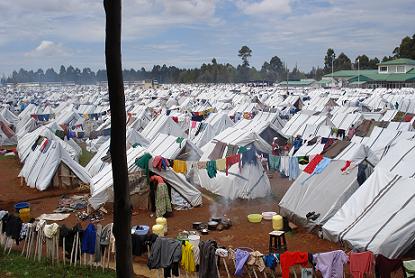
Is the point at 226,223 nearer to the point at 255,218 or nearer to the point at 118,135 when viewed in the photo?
the point at 255,218

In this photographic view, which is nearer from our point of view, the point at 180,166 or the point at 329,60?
the point at 180,166

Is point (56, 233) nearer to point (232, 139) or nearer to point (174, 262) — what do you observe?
point (174, 262)

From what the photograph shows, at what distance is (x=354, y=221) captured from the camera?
1027 cm

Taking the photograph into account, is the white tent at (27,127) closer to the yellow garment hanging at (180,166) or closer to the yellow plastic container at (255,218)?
the yellow garment hanging at (180,166)

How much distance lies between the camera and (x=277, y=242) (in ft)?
34.8

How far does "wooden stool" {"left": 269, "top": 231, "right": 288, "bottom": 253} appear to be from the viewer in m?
10.5

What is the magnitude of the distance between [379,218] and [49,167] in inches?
517

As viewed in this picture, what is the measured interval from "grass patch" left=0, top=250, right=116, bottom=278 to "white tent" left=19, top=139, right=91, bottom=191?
25.1ft

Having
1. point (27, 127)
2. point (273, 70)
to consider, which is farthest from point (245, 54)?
point (27, 127)

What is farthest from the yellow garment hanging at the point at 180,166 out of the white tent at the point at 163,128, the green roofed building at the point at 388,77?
the green roofed building at the point at 388,77

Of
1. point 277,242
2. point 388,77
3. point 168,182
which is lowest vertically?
point 277,242

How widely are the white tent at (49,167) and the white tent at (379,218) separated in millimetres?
11145

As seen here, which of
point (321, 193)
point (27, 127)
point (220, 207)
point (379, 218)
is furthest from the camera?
point (27, 127)

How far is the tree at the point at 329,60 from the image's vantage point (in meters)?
109
